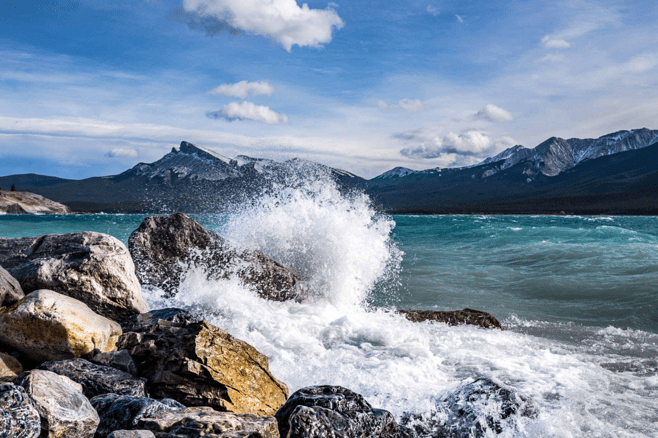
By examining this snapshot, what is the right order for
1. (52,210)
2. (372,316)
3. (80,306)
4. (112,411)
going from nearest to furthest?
(112,411) → (80,306) → (372,316) → (52,210)

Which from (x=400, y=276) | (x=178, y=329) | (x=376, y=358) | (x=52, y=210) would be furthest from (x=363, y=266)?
(x=52, y=210)

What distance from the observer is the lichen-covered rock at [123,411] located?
11.4 ft

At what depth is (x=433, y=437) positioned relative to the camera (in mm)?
4395

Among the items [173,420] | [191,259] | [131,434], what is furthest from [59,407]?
[191,259]

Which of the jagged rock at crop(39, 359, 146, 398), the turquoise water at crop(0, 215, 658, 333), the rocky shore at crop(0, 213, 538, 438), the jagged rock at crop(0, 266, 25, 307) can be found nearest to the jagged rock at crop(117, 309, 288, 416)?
the rocky shore at crop(0, 213, 538, 438)

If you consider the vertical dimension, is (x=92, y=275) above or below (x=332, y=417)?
above

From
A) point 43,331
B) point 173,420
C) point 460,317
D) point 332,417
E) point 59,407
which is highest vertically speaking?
point 43,331

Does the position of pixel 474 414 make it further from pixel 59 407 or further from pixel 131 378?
pixel 59 407

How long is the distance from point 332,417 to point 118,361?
8.10 ft

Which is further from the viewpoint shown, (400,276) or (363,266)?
(400,276)

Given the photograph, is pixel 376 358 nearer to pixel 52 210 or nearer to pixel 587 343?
pixel 587 343

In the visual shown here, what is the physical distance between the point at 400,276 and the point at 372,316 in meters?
5.96

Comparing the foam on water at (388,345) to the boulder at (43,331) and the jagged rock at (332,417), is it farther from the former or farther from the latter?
the boulder at (43,331)

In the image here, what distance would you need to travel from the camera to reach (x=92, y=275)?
223 inches
